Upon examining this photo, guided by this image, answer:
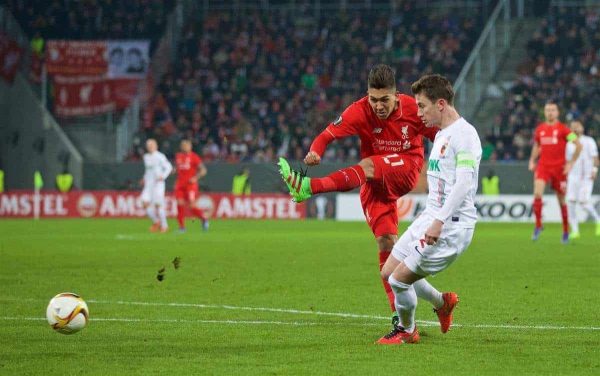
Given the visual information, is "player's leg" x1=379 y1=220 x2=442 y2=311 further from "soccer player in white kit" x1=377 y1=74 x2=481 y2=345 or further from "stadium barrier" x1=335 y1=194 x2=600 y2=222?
"stadium barrier" x1=335 y1=194 x2=600 y2=222

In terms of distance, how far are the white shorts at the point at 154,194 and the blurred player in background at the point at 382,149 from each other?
19820 millimetres

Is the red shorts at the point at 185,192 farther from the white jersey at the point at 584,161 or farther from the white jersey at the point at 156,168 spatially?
the white jersey at the point at 584,161

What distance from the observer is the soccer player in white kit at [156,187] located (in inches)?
1179

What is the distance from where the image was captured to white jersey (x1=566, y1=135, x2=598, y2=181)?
25.0 m

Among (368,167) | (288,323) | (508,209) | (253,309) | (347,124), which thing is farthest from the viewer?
(508,209)

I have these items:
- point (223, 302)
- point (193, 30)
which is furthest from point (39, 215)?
point (223, 302)

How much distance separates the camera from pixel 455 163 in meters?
8.77

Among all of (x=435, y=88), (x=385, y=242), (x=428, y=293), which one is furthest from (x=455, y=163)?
(x=385, y=242)

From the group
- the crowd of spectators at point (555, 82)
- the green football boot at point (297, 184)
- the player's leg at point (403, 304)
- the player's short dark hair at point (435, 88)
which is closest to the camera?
the player's short dark hair at point (435, 88)

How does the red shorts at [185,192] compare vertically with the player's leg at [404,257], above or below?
below

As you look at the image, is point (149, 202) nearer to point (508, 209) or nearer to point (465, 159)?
point (508, 209)

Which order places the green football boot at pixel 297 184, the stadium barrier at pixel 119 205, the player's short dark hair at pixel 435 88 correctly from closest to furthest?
the player's short dark hair at pixel 435 88
the green football boot at pixel 297 184
the stadium barrier at pixel 119 205

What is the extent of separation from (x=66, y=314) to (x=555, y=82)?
108ft

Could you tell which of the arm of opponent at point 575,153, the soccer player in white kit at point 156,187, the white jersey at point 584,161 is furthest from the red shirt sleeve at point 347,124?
the soccer player in white kit at point 156,187
